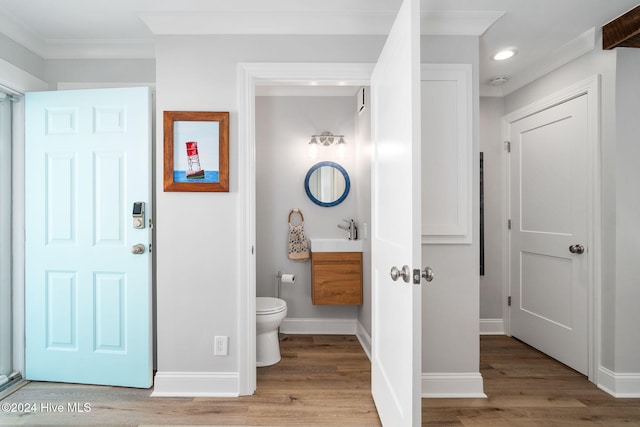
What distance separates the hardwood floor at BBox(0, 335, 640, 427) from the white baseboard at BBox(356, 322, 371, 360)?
251 mm

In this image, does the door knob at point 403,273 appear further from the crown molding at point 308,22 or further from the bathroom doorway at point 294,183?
the bathroom doorway at point 294,183

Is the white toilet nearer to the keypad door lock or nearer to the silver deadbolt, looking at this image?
the silver deadbolt

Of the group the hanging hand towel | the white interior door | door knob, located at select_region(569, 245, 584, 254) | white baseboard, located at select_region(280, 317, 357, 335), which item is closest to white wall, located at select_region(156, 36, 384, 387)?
the white interior door

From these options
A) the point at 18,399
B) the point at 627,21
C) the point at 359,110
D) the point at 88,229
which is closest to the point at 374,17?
the point at 359,110

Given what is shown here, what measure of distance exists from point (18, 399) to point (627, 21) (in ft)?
13.9

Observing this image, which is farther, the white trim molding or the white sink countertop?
the white sink countertop

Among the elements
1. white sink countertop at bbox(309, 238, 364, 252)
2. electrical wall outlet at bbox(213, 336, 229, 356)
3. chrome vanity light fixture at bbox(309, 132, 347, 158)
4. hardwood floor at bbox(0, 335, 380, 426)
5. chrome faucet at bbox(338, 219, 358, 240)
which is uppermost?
chrome vanity light fixture at bbox(309, 132, 347, 158)

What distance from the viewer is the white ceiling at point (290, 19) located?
2.09 m

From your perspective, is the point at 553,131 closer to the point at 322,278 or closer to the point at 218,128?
the point at 322,278

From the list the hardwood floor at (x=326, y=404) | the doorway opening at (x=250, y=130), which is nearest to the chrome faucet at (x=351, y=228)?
the hardwood floor at (x=326, y=404)

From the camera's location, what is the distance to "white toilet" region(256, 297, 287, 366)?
8.79ft

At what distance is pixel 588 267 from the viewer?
8.32 feet

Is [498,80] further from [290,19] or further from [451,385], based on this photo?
[451,385]

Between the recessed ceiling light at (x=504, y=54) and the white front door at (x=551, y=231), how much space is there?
0.57 meters
